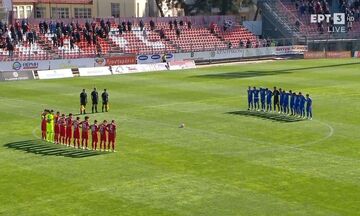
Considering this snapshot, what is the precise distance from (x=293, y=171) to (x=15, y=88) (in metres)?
30.2

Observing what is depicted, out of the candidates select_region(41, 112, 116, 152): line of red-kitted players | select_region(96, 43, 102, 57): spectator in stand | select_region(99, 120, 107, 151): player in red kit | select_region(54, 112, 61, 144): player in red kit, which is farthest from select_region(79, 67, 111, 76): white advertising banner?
select_region(99, 120, 107, 151): player in red kit

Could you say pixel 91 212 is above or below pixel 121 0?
below

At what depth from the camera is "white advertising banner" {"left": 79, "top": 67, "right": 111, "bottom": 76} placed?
57469mm

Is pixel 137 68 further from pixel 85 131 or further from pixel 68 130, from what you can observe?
pixel 85 131

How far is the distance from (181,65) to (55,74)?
512 inches

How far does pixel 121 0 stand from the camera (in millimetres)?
81312

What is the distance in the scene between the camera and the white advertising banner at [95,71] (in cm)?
5747

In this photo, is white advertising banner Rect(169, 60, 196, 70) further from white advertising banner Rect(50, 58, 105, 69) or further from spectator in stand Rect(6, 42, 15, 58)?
spectator in stand Rect(6, 42, 15, 58)

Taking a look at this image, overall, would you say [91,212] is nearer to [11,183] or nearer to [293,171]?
[11,183]

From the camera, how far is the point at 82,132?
26000 millimetres

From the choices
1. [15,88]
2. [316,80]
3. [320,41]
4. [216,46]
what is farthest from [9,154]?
[320,41]

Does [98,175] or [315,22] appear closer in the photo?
[98,175]

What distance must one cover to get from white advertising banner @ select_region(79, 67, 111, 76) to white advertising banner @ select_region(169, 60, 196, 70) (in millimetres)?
6763

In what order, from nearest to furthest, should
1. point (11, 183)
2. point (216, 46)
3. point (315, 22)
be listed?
point (11, 183), point (216, 46), point (315, 22)
